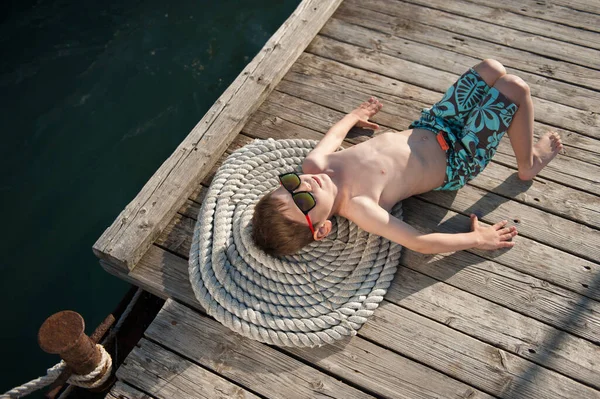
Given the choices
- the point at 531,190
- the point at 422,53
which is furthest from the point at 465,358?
the point at 422,53

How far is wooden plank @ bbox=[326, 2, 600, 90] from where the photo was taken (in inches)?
129

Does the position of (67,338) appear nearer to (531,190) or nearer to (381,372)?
(381,372)

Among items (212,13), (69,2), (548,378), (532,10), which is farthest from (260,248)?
(69,2)

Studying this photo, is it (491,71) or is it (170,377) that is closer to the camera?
(170,377)

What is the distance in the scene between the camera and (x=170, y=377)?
7.22 ft

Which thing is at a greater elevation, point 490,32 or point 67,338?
point 490,32

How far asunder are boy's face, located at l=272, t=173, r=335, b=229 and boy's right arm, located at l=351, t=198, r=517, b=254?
13 cm

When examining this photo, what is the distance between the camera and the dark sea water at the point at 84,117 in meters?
3.74

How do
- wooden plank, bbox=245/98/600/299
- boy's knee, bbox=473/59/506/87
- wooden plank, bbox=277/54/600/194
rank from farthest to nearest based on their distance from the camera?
wooden plank, bbox=277/54/600/194, boy's knee, bbox=473/59/506/87, wooden plank, bbox=245/98/600/299

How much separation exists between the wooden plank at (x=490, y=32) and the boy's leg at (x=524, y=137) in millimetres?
923

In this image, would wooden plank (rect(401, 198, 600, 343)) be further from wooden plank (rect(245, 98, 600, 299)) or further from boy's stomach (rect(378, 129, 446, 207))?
boy's stomach (rect(378, 129, 446, 207))

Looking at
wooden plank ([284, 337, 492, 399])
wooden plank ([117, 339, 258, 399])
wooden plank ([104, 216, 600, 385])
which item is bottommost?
wooden plank ([117, 339, 258, 399])

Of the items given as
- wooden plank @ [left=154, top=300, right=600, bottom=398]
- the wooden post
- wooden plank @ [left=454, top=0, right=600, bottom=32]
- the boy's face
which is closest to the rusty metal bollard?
the wooden post

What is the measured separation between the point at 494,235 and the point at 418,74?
1299 mm
